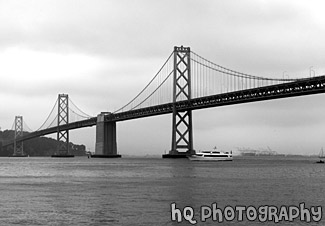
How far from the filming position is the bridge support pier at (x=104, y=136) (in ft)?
328

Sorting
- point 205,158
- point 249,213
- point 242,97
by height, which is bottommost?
point 249,213

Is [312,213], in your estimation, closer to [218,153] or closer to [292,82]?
[292,82]

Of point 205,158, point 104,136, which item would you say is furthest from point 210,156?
point 104,136

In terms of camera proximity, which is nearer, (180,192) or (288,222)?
(288,222)

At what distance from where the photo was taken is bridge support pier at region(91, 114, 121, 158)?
99.9 m

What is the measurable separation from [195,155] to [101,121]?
66.1 feet

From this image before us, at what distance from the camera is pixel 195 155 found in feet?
285

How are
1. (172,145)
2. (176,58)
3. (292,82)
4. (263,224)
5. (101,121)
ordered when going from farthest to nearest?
(101,121) → (176,58) → (172,145) → (292,82) → (263,224)

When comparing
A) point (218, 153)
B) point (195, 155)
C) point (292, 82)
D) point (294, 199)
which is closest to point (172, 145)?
point (195, 155)

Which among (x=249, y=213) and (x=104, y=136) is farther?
(x=104, y=136)

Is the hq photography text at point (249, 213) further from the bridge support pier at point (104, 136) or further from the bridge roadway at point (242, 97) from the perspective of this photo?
the bridge support pier at point (104, 136)

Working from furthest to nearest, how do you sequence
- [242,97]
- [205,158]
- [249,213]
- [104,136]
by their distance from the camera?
[104,136], [205,158], [242,97], [249,213]

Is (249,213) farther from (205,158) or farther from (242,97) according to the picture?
(205,158)

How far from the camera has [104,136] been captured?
10050cm
